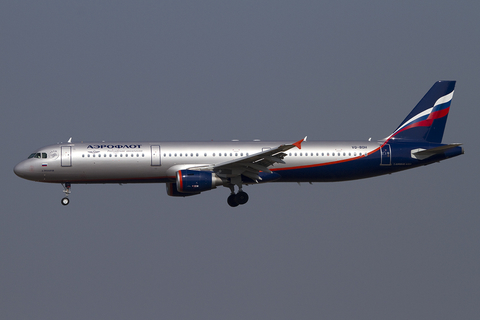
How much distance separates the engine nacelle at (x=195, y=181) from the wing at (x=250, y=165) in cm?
71

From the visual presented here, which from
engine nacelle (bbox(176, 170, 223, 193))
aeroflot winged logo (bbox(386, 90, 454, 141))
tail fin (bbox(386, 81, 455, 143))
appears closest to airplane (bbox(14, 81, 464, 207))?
engine nacelle (bbox(176, 170, 223, 193))

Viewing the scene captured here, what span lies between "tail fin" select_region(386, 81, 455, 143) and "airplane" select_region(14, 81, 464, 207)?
96 centimetres

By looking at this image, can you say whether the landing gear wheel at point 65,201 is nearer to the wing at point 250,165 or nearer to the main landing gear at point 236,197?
the wing at point 250,165

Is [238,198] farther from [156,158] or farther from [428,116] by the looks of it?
[428,116]

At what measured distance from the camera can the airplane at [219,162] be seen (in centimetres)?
3625

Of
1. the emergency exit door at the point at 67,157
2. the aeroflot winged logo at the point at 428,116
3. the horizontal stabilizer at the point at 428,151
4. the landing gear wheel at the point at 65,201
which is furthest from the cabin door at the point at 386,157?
the landing gear wheel at the point at 65,201

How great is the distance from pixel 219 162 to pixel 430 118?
15626 millimetres

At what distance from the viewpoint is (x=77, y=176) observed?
121 ft

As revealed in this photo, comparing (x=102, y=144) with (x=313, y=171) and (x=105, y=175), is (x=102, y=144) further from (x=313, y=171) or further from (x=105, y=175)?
(x=313, y=171)

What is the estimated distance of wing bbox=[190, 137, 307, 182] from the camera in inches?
1373

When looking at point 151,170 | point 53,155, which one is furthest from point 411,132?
point 53,155

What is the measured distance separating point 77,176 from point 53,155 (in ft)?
6.80

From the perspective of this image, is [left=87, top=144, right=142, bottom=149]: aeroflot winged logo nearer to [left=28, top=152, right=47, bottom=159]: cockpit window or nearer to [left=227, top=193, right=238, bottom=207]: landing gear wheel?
[left=28, top=152, right=47, bottom=159]: cockpit window

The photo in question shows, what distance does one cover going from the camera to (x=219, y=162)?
3738cm
